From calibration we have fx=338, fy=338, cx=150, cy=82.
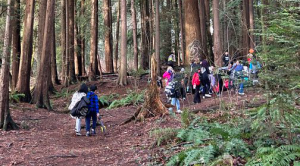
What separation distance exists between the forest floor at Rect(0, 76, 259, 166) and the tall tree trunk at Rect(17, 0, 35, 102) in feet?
15.0

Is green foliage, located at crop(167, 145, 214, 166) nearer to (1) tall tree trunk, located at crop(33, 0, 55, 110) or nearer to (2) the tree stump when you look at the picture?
(2) the tree stump

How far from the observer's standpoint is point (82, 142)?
9.33 metres

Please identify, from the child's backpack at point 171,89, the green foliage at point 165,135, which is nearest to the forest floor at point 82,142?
the green foliage at point 165,135

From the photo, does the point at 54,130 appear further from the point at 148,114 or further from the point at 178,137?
the point at 178,137

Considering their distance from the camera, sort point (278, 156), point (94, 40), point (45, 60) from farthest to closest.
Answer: point (94, 40) → point (45, 60) → point (278, 156)

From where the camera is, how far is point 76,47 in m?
26.8

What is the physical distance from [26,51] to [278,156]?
16056 mm

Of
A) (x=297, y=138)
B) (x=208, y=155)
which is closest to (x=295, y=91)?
(x=297, y=138)

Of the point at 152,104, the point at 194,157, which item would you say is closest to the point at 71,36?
the point at 152,104

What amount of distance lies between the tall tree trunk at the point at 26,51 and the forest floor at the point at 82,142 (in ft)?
15.0

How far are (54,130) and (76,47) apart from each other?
16.4m

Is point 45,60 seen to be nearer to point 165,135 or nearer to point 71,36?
point 165,135

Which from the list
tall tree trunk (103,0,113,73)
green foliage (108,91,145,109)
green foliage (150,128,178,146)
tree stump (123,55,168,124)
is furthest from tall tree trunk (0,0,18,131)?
tall tree trunk (103,0,113,73)

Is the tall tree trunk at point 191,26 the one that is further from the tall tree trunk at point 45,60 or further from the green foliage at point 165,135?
the green foliage at point 165,135
